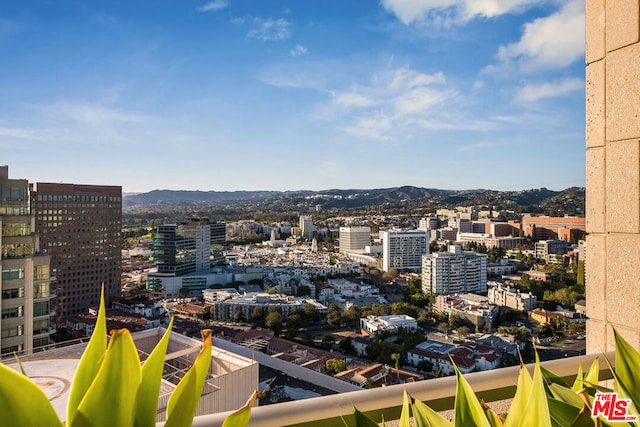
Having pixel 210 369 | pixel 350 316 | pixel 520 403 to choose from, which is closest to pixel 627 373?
pixel 520 403

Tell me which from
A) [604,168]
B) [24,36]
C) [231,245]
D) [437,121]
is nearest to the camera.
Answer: [604,168]

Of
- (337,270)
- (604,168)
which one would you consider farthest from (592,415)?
(337,270)

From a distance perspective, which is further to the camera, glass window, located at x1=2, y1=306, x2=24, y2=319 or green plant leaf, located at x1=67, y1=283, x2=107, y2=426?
glass window, located at x1=2, y1=306, x2=24, y2=319

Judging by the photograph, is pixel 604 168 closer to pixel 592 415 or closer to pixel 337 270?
pixel 592 415

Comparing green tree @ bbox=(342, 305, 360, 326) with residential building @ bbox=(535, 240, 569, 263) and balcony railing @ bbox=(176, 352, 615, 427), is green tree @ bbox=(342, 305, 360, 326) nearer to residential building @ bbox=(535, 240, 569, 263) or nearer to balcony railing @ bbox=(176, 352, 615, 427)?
residential building @ bbox=(535, 240, 569, 263)

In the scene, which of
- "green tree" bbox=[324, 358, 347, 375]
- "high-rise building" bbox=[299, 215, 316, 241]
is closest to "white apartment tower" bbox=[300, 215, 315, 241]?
"high-rise building" bbox=[299, 215, 316, 241]

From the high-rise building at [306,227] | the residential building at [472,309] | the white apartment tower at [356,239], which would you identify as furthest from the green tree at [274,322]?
the high-rise building at [306,227]
